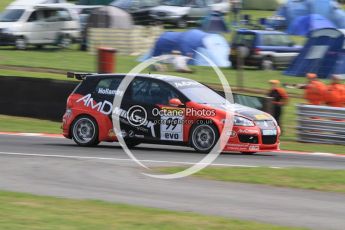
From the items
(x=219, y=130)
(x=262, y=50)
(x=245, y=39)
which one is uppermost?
(x=219, y=130)

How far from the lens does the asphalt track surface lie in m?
9.40

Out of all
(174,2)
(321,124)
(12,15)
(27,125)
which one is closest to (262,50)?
(12,15)

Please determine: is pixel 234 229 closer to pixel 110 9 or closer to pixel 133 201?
pixel 133 201

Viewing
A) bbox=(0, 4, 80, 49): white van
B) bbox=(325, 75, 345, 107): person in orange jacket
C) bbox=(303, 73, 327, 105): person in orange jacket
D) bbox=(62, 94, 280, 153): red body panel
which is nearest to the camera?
bbox=(62, 94, 280, 153): red body panel

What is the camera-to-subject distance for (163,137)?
15.6m

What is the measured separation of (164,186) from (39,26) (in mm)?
25437

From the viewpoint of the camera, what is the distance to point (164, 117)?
15.5 m

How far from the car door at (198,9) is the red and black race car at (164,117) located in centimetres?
2828

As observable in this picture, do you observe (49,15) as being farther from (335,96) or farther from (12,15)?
(335,96)

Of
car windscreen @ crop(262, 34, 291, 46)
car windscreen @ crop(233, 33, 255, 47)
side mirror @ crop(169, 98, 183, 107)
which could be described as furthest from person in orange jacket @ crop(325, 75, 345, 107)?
car windscreen @ crop(262, 34, 291, 46)

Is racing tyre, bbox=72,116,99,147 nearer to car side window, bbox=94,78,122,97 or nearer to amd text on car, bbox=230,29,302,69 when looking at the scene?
car side window, bbox=94,78,122,97

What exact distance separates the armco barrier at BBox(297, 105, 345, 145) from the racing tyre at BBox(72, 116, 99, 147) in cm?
560

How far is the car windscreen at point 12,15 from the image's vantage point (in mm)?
35375

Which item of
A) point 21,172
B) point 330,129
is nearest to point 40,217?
point 21,172
